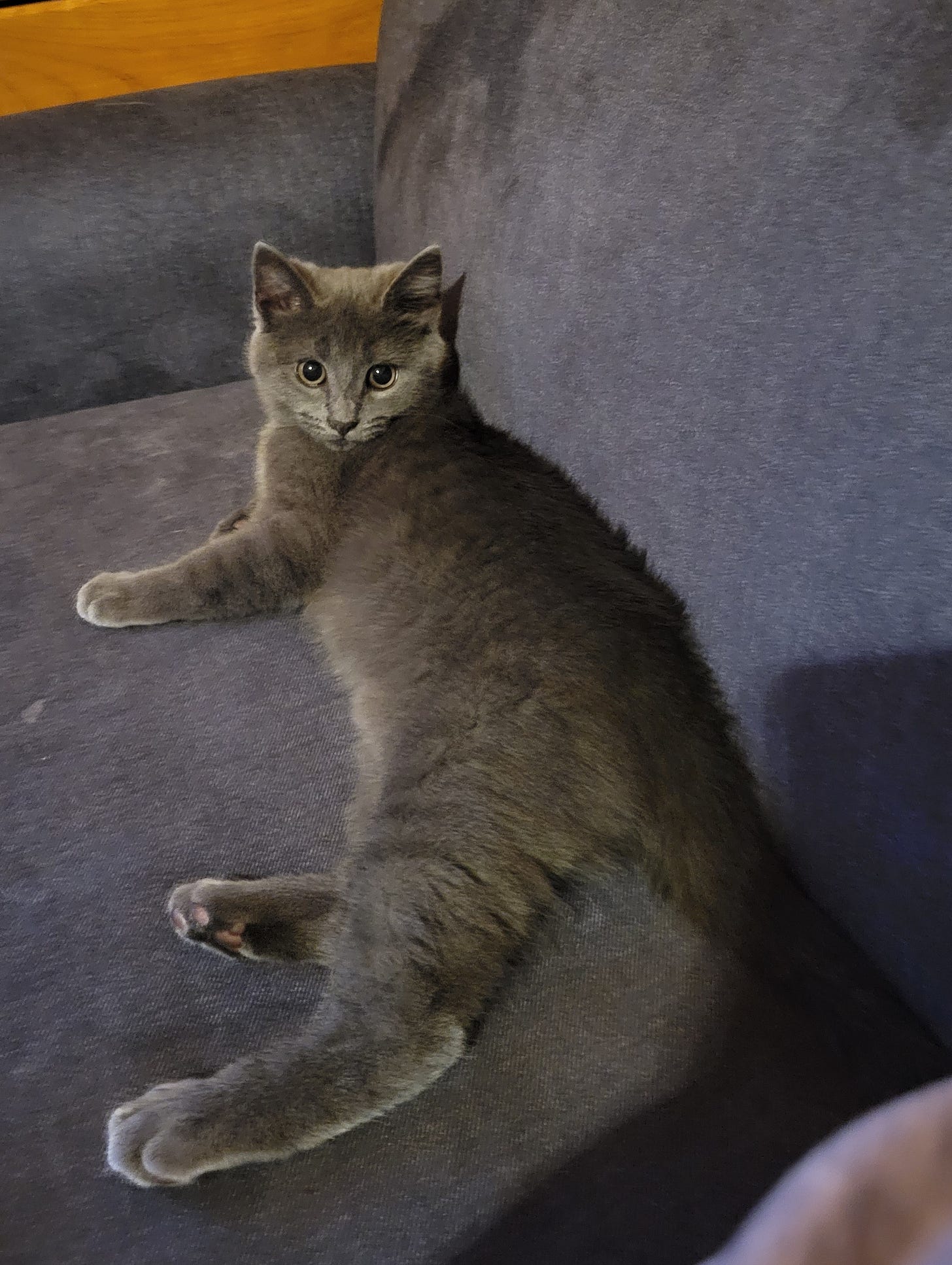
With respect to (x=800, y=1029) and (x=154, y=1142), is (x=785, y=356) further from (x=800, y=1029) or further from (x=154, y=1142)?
(x=154, y=1142)

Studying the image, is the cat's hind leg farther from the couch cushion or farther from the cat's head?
the cat's head

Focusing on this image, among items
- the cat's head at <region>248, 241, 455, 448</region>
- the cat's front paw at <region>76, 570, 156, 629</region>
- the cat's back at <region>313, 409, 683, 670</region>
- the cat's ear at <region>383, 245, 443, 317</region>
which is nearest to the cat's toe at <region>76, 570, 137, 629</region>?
the cat's front paw at <region>76, 570, 156, 629</region>

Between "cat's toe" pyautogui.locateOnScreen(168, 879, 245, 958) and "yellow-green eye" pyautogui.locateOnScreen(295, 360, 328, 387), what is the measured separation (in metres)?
0.74

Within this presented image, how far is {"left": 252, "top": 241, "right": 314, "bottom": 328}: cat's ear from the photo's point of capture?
48.3 inches

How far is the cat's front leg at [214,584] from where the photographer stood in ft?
3.73

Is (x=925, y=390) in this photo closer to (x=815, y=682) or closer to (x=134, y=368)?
(x=815, y=682)

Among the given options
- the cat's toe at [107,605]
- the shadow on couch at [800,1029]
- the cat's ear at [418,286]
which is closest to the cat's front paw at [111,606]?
the cat's toe at [107,605]

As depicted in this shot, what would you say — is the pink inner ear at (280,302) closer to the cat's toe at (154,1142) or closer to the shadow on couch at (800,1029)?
the shadow on couch at (800,1029)

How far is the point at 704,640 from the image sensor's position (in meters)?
0.91

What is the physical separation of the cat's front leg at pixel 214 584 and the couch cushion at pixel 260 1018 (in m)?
0.03

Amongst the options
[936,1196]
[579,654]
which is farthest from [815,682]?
[936,1196]

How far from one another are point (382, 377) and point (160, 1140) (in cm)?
97

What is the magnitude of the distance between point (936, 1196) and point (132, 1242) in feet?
1.97

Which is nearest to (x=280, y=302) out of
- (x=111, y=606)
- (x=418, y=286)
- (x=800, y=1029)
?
(x=418, y=286)
